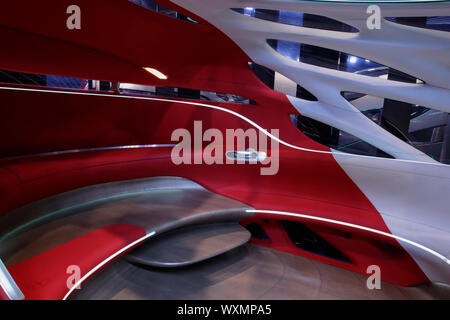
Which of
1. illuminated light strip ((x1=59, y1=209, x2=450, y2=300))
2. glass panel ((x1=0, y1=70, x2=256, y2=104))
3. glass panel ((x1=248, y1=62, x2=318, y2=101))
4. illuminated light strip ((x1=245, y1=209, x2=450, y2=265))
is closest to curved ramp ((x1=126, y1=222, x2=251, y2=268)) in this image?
illuminated light strip ((x1=59, y1=209, x2=450, y2=300))

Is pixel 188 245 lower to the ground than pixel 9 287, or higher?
lower

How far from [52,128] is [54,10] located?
97 cm

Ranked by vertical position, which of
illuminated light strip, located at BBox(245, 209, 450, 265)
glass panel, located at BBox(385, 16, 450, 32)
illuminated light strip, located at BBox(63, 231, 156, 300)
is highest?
glass panel, located at BBox(385, 16, 450, 32)

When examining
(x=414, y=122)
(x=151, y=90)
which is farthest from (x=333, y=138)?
(x=151, y=90)

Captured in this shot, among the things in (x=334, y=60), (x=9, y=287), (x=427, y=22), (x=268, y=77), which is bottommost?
(x=9, y=287)

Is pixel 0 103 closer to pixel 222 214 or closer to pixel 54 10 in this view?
pixel 54 10

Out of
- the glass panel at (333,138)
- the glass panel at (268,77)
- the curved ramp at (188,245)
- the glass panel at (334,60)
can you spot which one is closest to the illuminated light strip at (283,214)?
the curved ramp at (188,245)

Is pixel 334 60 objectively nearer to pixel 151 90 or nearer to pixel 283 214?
pixel 283 214

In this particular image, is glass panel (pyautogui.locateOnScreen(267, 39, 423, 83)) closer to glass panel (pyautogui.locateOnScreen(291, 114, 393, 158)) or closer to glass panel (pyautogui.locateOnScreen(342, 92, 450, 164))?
glass panel (pyautogui.locateOnScreen(342, 92, 450, 164))

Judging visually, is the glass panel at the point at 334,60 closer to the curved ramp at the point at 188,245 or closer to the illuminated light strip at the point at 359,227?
the illuminated light strip at the point at 359,227

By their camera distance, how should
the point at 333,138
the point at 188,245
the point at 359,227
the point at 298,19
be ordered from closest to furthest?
1. the point at 188,245
2. the point at 359,227
3. the point at 298,19
4. the point at 333,138

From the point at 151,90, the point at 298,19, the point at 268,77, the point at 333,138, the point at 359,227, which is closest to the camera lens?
the point at 359,227

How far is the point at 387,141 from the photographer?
289 cm

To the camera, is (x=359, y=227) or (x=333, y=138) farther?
(x=333, y=138)
